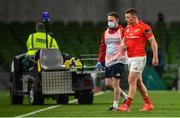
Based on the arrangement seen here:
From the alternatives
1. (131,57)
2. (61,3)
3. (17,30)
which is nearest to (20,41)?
(17,30)

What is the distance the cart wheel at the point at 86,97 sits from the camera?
21172 mm

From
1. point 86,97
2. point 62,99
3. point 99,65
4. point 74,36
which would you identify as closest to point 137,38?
point 99,65

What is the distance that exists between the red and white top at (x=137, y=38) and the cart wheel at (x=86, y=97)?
13.4 ft

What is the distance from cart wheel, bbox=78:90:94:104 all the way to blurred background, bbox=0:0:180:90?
13.0 meters

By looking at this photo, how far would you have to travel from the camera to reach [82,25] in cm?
4072

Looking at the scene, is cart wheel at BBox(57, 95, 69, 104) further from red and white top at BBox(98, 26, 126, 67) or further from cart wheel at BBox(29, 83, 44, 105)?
red and white top at BBox(98, 26, 126, 67)

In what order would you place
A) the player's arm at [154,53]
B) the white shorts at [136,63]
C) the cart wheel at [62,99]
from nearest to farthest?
the player's arm at [154,53] → the white shorts at [136,63] → the cart wheel at [62,99]

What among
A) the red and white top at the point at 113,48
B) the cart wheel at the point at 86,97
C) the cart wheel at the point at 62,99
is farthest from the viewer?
the cart wheel at the point at 62,99

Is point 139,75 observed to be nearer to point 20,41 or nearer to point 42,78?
point 42,78

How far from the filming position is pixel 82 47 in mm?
37719

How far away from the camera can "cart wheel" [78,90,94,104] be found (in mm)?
21172

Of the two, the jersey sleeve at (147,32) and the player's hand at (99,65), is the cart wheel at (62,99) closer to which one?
the player's hand at (99,65)

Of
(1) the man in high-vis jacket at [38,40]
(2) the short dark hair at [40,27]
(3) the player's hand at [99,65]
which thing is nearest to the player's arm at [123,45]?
(3) the player's hand at [99,65]

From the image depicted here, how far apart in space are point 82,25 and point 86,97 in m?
19.6
